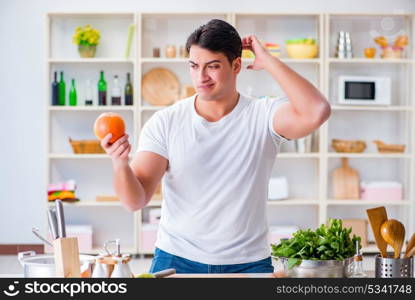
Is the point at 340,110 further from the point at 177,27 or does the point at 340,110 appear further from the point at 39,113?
the point at 39,113

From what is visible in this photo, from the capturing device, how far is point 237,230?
91.6 inches

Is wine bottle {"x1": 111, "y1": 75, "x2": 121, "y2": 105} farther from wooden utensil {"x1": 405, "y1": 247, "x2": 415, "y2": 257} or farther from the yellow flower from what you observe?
wooden utensil {"x1": 405, "y1": 247, "x2": 415, "y2": 257}

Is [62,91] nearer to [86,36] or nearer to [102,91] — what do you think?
[102,91]

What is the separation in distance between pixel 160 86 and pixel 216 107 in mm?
4276

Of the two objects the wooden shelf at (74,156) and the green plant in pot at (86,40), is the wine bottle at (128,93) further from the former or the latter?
the wooden shelf at (74,156)

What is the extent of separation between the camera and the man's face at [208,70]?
2295mm

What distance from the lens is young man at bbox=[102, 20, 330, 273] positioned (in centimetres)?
229

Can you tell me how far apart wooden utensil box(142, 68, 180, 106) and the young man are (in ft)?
13.7

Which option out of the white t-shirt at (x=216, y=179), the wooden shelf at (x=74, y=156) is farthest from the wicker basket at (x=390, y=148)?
the white t-shirt at (x=216, y=179)

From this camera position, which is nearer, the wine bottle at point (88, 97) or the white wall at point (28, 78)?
the wine bottle at point (88, 97)

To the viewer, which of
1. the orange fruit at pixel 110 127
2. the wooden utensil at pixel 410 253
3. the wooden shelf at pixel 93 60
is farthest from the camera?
the wooden shelf at pixel 93 60

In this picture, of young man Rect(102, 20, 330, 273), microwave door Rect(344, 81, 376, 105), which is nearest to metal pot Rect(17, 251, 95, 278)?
young man Rect(102, 20, 330, 273)

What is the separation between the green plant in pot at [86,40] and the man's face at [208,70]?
4266 millimetres

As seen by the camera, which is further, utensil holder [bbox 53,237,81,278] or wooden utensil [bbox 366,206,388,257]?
wooden utensil [bbox 366,206,388,257]
